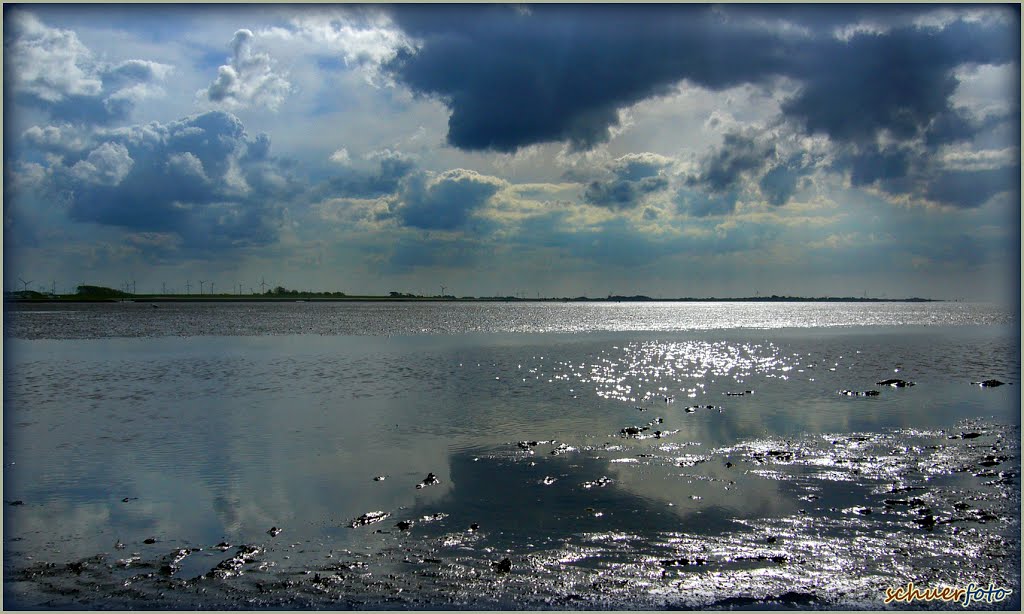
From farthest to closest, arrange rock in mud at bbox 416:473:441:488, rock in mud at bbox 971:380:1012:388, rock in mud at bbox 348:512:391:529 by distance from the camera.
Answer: rock in mud at bbox 971:380:1012:388
rock in mud at bbox 416:473:441:488
rock in mud at bbox 348:512:391:529

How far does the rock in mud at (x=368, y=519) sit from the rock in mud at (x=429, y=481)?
7.93 feet

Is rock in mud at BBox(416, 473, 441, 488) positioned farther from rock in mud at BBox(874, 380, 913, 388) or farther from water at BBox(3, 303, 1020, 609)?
rock in mud at BBox(874, 380, 913, 388)

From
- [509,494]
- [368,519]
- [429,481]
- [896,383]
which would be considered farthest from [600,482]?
[896,383]

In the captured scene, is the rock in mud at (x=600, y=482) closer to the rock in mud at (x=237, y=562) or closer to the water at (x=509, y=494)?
the water at (x=509, y=494)

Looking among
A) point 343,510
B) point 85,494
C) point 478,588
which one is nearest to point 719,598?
point 478,588

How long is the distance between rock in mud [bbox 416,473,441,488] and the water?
0.67ft

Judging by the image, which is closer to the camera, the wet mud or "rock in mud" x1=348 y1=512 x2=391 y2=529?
the wet mud

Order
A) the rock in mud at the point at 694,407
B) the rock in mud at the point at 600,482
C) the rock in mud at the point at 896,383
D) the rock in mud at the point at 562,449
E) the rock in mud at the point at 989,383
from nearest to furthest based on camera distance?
the rock in mud at the point at 600,482, the rock in mud at the point at 562,449, the rock in mud at the point at 694,407, the rock in mud at the point at 989,383, the rock in mud at the point at 896,383

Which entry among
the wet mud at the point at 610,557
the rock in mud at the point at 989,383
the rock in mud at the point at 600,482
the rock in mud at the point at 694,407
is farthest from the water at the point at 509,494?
the rock in mud at the point at 989,383

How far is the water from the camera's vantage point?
11750 mm

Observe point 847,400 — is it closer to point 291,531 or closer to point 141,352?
point 291,531

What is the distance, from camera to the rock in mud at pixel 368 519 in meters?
14.7

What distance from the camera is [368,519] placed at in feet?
49.1

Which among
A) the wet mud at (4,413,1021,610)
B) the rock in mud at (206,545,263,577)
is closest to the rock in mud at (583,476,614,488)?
the wet mud at (4,413,1021,610)
